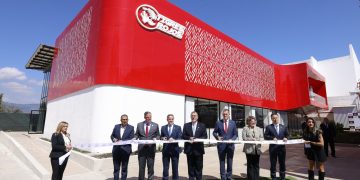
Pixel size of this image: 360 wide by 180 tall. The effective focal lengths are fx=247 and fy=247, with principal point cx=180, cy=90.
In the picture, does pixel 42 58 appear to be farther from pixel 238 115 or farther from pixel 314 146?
pixel 314 146

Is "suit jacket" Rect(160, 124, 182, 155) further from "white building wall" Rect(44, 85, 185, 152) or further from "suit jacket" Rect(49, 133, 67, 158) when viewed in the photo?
"white building wall" Rect(44, 85, 185, 152)

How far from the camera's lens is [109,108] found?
11930 millimetres

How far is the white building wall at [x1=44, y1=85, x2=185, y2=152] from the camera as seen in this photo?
11.8 metres

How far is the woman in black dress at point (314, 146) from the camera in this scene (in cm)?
671

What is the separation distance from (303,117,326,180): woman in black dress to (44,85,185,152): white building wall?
8110mm

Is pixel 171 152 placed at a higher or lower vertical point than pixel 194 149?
lower

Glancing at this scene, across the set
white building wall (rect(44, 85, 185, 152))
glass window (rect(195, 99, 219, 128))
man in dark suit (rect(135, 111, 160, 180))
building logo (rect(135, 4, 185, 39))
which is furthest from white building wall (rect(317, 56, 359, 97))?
man in dark suit (rect(135, 111, 160, 180))

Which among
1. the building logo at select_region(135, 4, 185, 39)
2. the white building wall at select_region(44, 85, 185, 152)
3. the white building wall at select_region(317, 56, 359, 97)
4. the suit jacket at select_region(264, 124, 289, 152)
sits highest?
the white building wall at select_region(317, 56, 359, 97)

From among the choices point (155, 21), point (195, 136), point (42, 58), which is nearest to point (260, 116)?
point (155, 21)

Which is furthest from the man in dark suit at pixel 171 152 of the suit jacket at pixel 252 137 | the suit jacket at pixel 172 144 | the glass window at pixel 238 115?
the glass window at pixel 238 115

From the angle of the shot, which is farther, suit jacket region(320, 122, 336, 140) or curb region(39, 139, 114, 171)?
suit jacket region(320, 122, 336, 140)

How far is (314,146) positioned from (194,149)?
3.38 metres

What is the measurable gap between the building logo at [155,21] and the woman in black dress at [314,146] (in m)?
9.91

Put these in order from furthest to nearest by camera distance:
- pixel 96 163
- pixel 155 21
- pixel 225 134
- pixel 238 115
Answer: pixel 238 115 → pixel 155 21 → pixel 96 163 → pixel 225 134
